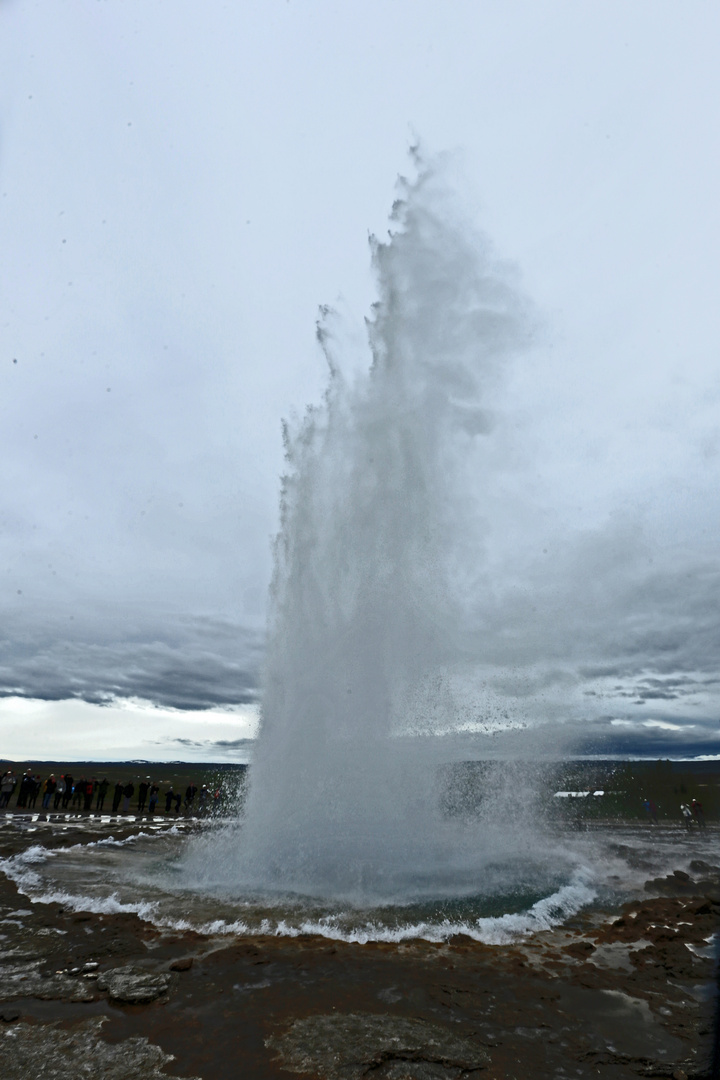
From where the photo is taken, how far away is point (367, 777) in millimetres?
16625

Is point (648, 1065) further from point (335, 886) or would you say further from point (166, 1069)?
point (335, 886)

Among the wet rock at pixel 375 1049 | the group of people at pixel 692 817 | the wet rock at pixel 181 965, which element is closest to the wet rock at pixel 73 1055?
the wet rock at pixel 375 1049

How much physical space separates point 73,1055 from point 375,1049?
9.75ft

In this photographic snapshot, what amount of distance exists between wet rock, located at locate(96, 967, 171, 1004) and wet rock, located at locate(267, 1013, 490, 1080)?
6.51ft

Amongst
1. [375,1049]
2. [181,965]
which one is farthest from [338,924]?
[375,1049]

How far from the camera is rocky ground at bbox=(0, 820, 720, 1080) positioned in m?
5.35

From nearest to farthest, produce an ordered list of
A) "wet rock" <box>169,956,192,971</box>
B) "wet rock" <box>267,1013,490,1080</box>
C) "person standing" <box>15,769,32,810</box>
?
1. "wet rock" <box>267,1013,490,1080</box>
2. "wet rock" <box>169,956,192,971</box>
3. "person standing" <box>15,769,32,810</box>

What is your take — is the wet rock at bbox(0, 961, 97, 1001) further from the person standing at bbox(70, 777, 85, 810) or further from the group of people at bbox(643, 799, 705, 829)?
the group of people at bbox(643, 799, 705, 829)

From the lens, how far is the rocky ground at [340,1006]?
17.6 feet

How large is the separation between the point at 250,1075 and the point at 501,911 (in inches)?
320

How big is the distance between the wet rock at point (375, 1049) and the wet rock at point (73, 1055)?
122 cm

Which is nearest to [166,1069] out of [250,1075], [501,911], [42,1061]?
[250,1075]

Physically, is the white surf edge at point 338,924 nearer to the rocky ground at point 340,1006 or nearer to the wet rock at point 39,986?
the rocky ground at point 340,1006

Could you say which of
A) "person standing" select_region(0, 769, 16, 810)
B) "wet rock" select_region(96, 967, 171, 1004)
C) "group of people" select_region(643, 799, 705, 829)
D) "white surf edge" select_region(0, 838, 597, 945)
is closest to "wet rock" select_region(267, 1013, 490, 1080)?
"wet rock" select_region(96, 967, 171, 1004)
